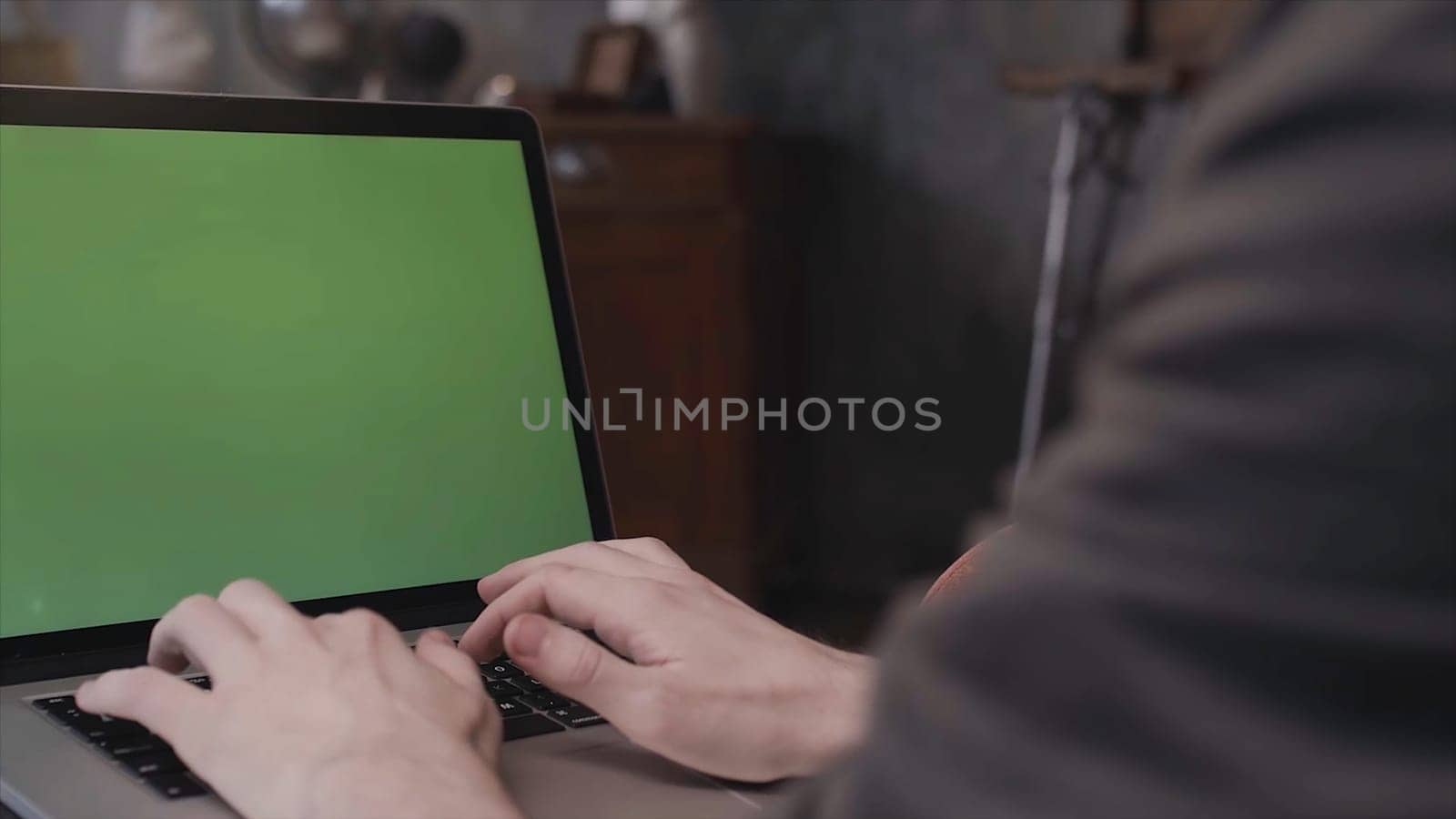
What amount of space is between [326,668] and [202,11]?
2.43m

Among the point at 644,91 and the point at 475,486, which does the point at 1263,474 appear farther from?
the point at 644,91

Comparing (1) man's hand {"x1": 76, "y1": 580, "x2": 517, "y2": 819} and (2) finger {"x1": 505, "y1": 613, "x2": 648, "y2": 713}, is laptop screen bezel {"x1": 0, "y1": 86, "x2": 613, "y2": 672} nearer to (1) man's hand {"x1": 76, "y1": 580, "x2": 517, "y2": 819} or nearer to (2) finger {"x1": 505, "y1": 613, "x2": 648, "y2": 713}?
(1) man's hand {"x1": 76, "y1": 580, "x2": 517, "y2": 819}

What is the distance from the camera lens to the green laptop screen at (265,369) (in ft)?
2.08

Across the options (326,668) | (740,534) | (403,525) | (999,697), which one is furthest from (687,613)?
(740,534)

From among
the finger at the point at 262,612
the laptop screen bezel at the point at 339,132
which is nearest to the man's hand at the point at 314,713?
the finger at the point at 262,612

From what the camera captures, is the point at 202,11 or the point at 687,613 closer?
the point at 687,613

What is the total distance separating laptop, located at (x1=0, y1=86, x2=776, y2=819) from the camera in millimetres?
612

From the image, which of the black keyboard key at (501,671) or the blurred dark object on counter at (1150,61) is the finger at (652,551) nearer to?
the black keyboard key at (501,671)

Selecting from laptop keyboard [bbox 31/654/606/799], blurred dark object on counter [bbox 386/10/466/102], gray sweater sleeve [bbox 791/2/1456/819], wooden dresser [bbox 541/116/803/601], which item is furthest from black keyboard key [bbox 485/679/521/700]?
blurred dark object on counter [bbox 386/10/466/102]

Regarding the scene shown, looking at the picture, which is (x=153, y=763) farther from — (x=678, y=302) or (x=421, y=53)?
(x=421, y=53)

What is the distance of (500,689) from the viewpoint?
2.09 ft

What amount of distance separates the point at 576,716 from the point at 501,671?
0.23 feet

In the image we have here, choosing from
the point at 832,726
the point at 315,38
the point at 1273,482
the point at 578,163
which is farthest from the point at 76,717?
the point at 315,38

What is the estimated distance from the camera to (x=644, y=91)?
8.63ft
